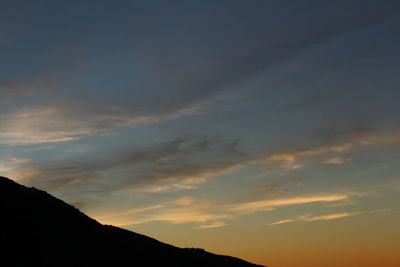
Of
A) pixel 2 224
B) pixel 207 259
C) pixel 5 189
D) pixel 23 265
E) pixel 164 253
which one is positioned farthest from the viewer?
pixel 207 259

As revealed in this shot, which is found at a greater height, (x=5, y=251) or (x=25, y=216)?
(x=25, y=216)

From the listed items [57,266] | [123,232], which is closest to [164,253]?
[123,232]

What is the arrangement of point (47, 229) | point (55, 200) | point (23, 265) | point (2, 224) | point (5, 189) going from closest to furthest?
point (23, 265) < point (2, 224) < point (47, 229) < point (5, 189) < point (55, 200)

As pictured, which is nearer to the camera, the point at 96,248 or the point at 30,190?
the point at 96,248

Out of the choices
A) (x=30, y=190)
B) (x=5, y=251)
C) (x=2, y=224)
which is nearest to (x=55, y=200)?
(x=30, y=190)

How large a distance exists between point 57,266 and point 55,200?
2179 centimetres

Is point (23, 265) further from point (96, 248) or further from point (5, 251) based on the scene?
point (96, 248)

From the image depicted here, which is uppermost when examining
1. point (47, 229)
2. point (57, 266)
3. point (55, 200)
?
point (55, 200)

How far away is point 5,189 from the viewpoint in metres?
67.5

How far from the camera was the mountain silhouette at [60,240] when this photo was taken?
5503cm

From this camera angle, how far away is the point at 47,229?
205ft

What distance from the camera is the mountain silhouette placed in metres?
55.0

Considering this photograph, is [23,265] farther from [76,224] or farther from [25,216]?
[76,224]

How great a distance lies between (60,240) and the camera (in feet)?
202
